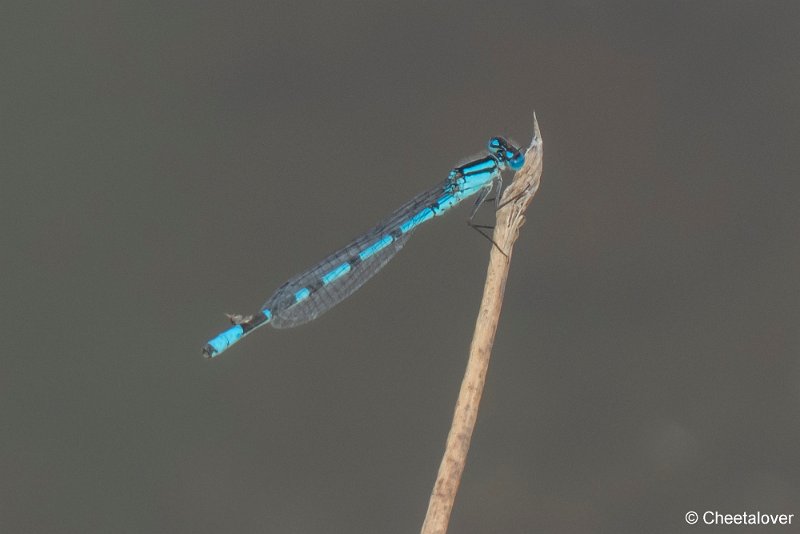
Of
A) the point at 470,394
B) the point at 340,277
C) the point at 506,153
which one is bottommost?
the point at 470,394

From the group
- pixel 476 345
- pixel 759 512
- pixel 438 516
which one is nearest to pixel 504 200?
pixel 476 345

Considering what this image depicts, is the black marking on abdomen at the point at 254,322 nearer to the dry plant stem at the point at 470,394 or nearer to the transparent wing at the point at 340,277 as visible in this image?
the transparent wing at the point at 340,277

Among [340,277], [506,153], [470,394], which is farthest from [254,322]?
[506,153]

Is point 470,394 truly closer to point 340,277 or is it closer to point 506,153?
point 340,277

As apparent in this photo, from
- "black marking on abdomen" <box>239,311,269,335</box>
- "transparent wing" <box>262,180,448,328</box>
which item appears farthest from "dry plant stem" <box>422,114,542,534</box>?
"black marking on abdomen" <box>239,311,269,335</box>

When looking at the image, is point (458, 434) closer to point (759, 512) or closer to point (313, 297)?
point (313, 297)

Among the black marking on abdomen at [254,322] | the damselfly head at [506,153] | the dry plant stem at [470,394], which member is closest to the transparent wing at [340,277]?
the black marking on abdomen at [254,322]

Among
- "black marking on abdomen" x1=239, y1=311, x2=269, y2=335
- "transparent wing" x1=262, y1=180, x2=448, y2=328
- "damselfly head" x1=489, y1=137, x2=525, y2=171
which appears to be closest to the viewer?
"black marking on abdomen" x1=239, y1=311, x2=269, y2=335

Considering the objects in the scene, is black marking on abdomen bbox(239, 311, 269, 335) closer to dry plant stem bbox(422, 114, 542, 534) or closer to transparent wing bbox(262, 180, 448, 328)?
transparent wing bbox(262, 180, 448, 328)
